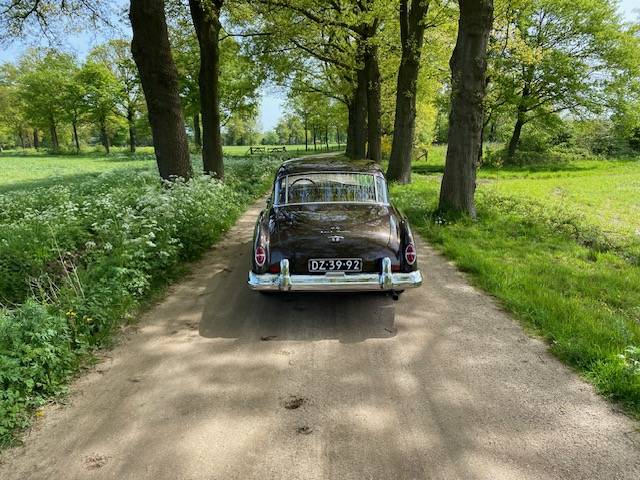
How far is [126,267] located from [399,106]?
12.0 metres

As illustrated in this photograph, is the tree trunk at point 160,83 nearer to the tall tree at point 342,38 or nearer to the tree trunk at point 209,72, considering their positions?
the tree trunk at point 209,72

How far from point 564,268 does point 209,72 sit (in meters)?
11.3

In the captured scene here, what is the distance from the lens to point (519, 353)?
402 centimetres

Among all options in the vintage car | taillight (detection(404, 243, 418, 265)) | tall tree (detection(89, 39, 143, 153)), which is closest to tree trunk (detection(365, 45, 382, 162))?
the vintage car

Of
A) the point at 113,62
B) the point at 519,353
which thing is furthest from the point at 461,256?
the point at 113,62

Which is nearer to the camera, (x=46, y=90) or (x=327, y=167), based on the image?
(x=327, y=167)

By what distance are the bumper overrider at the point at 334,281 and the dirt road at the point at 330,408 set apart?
18.1 inches

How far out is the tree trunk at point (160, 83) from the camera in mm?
8266

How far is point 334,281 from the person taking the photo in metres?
4.50

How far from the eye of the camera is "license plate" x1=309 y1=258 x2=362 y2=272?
459cm

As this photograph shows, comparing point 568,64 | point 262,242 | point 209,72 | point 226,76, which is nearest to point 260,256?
point 262,242

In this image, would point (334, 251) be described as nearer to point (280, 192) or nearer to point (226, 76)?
point (280, 192)

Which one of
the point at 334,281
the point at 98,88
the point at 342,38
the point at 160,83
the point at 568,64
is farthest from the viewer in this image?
the point at 98,88

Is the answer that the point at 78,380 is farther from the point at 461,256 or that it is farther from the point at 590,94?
the point at 590,94
